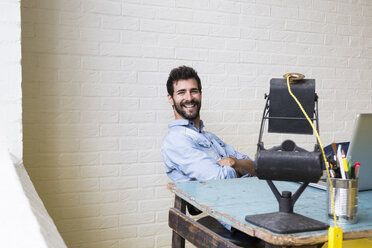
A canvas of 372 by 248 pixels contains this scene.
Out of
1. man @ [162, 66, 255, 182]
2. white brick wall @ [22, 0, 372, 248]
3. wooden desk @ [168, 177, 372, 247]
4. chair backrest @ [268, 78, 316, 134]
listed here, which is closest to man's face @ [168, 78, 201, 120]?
man @ [162, 66, 255, 182]

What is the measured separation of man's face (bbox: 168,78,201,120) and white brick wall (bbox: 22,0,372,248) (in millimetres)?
399

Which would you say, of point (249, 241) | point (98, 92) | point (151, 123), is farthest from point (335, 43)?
point (249, 241)

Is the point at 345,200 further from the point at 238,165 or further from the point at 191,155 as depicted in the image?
the point at 191,155

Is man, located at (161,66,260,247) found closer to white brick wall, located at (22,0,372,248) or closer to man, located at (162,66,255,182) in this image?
man, located at (162,66,255,182)

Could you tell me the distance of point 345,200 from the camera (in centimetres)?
130

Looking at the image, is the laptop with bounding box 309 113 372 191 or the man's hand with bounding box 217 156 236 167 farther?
the man's hand with bounding box 217 156 236 167

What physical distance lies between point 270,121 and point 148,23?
1.83 meters

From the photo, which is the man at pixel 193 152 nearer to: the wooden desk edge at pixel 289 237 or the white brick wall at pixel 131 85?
the white brick wall at pixel 131 85

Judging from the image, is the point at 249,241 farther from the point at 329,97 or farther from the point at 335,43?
the point at 335,43

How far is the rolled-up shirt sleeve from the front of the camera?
223 cm

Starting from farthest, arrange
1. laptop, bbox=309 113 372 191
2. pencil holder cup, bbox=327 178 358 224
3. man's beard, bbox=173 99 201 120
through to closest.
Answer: man's beard, bbox=173 99 201 120
laptop, bbox=309 113 372 191
pencil holder cup, bbox=327 178 358 224

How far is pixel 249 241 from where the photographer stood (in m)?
1.94

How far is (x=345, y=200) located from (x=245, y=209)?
334 millimetres

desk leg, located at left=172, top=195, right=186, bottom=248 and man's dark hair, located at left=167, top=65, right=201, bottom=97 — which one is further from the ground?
man's dark hair, located at left=167, top=65, right=201, bottom=97
